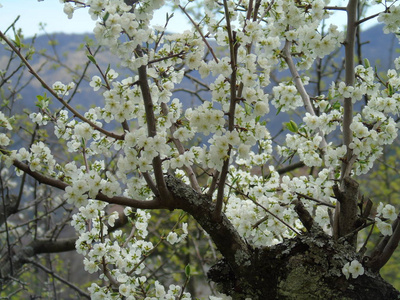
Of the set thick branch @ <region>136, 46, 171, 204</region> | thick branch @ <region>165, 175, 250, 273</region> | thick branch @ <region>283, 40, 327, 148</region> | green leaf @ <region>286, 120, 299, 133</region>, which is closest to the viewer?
thick branch @ <region>136, 46, 171, 204</region>

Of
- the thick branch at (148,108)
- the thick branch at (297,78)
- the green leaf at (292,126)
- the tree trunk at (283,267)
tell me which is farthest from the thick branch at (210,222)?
the thick branch at (297,78)

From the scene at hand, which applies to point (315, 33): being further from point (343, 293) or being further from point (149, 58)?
point (343, 293)

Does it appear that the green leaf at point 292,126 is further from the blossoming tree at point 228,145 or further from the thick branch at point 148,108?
the thick branch at point 148,108

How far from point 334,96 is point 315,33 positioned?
15.3 inches

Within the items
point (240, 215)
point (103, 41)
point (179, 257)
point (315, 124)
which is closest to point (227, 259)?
point (240, 215)

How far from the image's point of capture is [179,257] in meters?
8.65

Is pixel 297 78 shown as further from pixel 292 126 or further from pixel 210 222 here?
pixel 210 222

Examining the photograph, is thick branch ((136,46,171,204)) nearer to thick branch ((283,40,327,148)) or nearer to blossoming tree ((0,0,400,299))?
blossoming tree ((0,0,400,299))

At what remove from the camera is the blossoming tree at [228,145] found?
1831 mm

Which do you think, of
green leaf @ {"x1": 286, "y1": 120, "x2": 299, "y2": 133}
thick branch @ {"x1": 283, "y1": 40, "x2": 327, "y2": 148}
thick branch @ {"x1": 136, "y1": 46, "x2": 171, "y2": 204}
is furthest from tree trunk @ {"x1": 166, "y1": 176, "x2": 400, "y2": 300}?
thick branch @ {"x1": 283, "y1": 40, "x2": 327, "y2": 148}

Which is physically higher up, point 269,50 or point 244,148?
point 269,50

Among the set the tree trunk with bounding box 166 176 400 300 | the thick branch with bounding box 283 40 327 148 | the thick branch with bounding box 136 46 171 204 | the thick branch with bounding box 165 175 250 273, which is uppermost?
the thick branch with bounding box 283 40 327 148

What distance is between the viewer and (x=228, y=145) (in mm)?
1824

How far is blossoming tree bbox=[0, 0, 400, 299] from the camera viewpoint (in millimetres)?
1831
